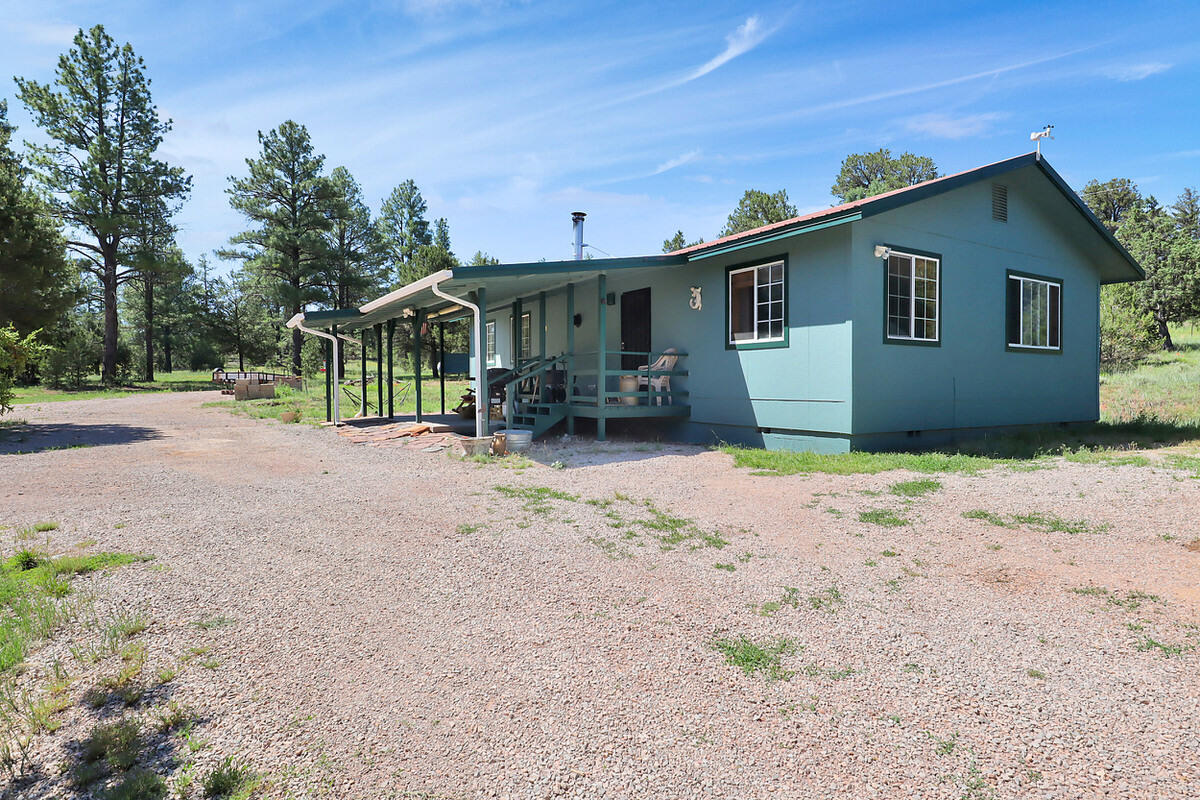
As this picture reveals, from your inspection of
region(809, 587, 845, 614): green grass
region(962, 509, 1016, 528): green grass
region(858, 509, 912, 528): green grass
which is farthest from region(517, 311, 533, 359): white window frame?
region(809, 587, 845, 614): green grass

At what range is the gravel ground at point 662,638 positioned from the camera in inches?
81.1

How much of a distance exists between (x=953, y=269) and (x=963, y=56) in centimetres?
479

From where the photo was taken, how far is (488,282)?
922 cm

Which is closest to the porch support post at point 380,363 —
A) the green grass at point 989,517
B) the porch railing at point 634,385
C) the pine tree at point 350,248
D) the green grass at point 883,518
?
the porch railing at point 634,385

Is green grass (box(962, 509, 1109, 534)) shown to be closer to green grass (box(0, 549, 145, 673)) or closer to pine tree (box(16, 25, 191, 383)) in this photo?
Result: green grass (box(0, 549, 145, 673))

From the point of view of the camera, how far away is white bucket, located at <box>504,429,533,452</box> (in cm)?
916

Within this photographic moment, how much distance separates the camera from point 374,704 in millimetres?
2439

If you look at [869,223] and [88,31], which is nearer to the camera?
[869,223]

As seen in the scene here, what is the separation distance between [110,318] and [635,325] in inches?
1025

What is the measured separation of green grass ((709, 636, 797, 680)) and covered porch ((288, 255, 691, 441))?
6351 millimetres

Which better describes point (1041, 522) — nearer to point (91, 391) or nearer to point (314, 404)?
point (314, 404)

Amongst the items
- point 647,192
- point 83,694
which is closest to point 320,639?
point 83,694

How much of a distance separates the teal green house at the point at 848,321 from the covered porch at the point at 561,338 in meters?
0.05

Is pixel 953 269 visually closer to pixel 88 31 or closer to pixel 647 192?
pixel 647 192
